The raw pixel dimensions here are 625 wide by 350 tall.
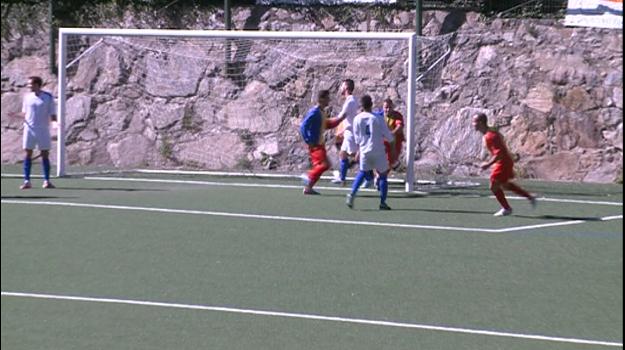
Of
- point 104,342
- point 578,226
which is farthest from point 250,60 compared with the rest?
point 104,342

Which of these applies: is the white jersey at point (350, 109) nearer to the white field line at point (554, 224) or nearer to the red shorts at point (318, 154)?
the red shorts at point (318, 154)

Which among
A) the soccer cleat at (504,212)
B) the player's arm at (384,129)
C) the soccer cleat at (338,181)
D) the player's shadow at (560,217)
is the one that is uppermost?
the player's arm at (384,129)

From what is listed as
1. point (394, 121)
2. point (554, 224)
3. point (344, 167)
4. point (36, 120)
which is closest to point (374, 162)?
point (554, 224)

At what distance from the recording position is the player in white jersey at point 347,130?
14.1 metres

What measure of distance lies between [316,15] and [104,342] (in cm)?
1306

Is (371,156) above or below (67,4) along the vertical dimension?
below

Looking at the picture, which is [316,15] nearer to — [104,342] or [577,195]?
[577,195]

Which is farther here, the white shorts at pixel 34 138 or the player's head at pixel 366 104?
the player's head at pixel 366 104

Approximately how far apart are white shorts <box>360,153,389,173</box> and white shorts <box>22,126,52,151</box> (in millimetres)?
3291

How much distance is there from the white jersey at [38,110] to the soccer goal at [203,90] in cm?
528

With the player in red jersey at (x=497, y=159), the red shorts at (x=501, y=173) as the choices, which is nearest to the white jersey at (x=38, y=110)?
the player in red jersey at (x=497, y=159)

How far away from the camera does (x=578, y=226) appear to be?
39.1 feet

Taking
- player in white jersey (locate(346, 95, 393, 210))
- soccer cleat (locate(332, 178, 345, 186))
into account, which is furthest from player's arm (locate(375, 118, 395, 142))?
soccer cleat (locate(332, 178, 345, 186))

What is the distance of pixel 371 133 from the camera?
490 inches
